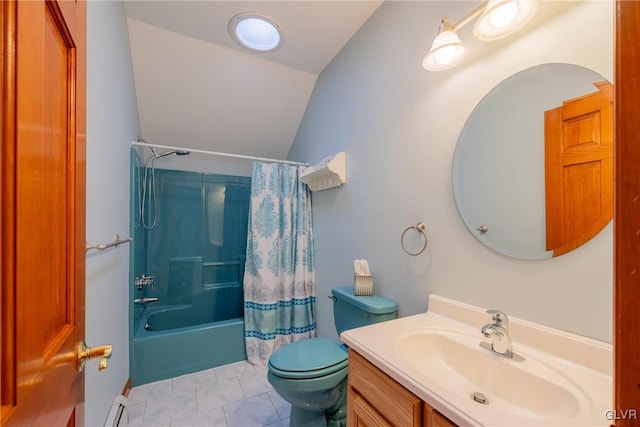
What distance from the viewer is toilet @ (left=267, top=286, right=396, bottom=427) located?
1.21m

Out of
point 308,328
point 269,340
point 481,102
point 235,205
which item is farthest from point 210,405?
point 481,102

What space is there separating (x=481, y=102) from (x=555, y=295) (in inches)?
29.3

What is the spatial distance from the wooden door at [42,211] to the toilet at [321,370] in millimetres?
808

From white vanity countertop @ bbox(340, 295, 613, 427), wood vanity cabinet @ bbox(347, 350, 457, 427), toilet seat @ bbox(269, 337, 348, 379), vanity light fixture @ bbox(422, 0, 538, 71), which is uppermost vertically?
vanity light fixture @ bbox(422, 0, 538, 71)

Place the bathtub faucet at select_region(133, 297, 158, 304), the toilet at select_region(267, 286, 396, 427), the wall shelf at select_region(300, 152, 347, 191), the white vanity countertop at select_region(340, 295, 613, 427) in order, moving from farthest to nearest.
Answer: the bathtub faucet at select_region(133, 297, 158, 304), the wall shelf at select_region(300, 152, 347, 191), the toilet at select_region(267, 286, 396, 427), the white vanity countertop at select_region(340, 295, 613, 427)

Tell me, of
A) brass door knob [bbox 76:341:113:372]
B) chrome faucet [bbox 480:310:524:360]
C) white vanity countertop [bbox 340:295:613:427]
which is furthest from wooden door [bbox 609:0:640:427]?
brass door knob [bbox 76:341:113:372]

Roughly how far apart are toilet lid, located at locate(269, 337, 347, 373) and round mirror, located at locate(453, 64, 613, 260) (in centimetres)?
93

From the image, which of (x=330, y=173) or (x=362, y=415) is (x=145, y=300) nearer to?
(x=330, y=173)

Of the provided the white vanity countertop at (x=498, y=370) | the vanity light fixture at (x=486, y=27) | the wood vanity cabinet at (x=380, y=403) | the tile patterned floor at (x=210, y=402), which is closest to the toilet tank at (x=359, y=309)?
the white vanity countertop at (x=498, y=370)

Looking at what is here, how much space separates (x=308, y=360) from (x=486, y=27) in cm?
162

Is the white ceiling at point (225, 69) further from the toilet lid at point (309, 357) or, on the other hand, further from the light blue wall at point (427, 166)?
the toilet lid at point (309, 357)

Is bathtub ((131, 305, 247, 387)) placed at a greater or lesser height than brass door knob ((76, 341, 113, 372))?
lesser

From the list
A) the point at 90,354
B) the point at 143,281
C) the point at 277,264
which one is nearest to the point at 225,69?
the point at 277,264

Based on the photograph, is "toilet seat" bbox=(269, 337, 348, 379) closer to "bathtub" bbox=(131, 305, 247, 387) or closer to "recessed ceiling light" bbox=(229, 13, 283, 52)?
"bathtub" bbox=(131, 305, 247, 387)
